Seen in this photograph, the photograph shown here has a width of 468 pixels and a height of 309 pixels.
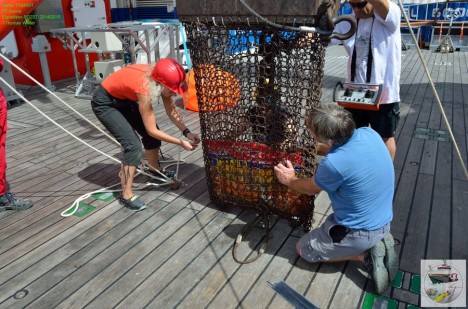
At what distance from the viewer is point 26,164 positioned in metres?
3.76

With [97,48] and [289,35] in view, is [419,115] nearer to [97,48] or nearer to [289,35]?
[289,35]

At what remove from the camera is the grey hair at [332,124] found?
6.05 feet

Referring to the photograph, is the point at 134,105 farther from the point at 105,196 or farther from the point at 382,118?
the point at 382,118

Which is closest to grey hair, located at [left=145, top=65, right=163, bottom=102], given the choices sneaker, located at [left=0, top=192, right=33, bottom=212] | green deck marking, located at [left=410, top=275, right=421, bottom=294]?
sneaker, located at [left=0, top=192, right=33, bottom=212]

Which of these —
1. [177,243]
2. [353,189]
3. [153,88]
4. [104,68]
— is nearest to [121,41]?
[104,68]

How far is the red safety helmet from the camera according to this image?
2.48m

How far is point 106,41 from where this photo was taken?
5.96 metres

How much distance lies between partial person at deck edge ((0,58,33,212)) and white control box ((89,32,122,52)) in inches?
129

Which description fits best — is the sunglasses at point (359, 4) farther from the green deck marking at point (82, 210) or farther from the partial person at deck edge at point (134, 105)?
the green deck marking at point (82, 210)

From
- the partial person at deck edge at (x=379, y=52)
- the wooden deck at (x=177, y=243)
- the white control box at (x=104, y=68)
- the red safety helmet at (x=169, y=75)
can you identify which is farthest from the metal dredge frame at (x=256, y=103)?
the white control box at (x=104, y=68)

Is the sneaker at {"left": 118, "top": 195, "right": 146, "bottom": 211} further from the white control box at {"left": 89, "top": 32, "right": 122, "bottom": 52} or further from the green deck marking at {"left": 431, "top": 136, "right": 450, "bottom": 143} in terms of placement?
the white control box at {"left": 89, "top": 32, "right": 122, "bottom": 52}

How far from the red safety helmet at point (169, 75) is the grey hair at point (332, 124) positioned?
1.02 meters

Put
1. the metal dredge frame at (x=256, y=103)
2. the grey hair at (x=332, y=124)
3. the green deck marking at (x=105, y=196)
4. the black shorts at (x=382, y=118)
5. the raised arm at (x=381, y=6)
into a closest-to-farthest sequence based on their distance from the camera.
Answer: the grey hair at (x=332, y=124) → the metal dredge frame at (x=256, y=103) → the raised arm at (x=381, y=6) → the black shorts at (x=382, y=118) → the green deck marking at (x=105, y=196)

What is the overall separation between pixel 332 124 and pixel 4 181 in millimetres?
2430
